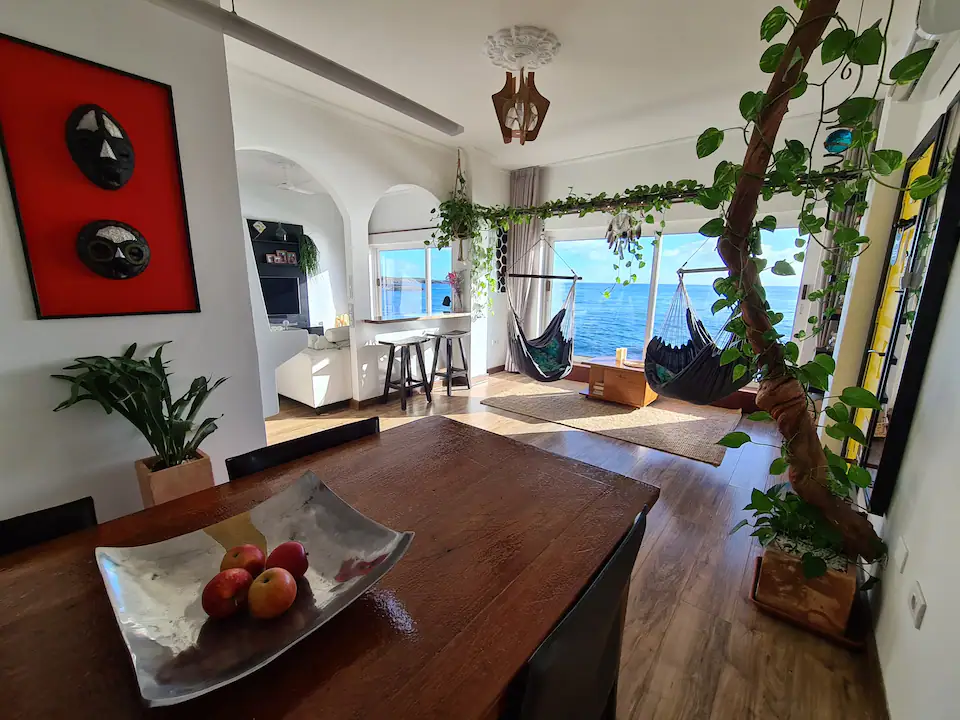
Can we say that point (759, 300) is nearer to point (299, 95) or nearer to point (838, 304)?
point (838, 304)

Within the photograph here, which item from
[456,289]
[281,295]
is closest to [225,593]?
[456,289]

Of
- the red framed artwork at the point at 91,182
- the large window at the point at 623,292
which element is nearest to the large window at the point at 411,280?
the large window at the point at 623,292

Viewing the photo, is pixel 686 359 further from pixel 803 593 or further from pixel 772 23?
pixel 772 23

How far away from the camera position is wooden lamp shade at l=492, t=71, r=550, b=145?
7.18ft

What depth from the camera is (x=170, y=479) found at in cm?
168

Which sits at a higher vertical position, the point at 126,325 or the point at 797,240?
the point at 797,240

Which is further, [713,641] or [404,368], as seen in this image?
[404,368]

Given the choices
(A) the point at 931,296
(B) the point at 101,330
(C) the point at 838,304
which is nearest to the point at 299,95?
(B) the point at 101,330

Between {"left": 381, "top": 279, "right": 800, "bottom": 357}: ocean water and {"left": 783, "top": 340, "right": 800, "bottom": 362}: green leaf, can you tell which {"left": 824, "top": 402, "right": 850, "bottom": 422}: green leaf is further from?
{"left": 381, "top": 279, "right": 800, "bottom": 357}: ocean water

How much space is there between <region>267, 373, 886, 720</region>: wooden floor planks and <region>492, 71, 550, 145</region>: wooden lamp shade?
83.9 inches

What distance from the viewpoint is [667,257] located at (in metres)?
4.54

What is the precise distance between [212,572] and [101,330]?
150 centimetres

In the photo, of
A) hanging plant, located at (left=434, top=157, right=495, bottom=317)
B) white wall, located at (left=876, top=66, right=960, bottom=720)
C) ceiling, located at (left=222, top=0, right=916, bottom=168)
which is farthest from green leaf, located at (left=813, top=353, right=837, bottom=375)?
hanging plant, located at (left=434, top=157, right=495, bottom=317)

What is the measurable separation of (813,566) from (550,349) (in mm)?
2869
